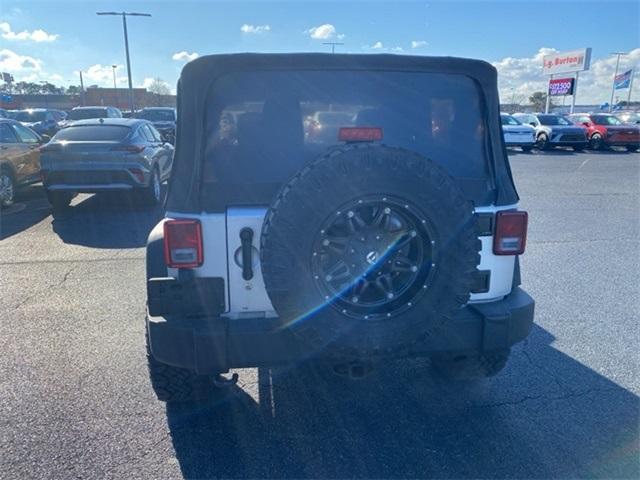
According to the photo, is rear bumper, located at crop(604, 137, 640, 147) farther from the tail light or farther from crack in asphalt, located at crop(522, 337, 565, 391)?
crack in asphalt, located at crop(522, 337, 565, 391)

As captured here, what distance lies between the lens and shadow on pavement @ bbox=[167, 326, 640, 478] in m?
2.46

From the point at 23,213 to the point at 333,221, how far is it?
329 inches

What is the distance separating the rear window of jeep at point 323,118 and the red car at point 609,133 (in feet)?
78.7

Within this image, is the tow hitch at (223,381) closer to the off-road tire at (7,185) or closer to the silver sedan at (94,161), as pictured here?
the silver sedan at (94,161)

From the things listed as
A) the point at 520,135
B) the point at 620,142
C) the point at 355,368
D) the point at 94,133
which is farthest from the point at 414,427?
the point at 620,142

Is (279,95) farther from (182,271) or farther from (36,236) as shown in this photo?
(36,236)

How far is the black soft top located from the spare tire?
51 cm

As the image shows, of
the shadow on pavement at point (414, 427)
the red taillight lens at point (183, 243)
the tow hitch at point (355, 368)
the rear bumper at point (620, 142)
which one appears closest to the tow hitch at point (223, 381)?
the shadow on pavement at point (414, 427)

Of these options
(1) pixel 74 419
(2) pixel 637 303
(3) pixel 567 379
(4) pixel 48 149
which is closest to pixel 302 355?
(1) pixel 74 419

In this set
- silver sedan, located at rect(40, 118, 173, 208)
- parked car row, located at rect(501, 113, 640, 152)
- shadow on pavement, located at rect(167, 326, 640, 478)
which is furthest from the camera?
parked car row, located at rect(501, 113, 640, 152)

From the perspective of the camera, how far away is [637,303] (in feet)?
15.1

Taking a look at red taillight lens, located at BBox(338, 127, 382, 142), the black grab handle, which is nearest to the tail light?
the black grab handle

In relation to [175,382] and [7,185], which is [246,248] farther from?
[7,185]

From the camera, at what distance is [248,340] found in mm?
2361
